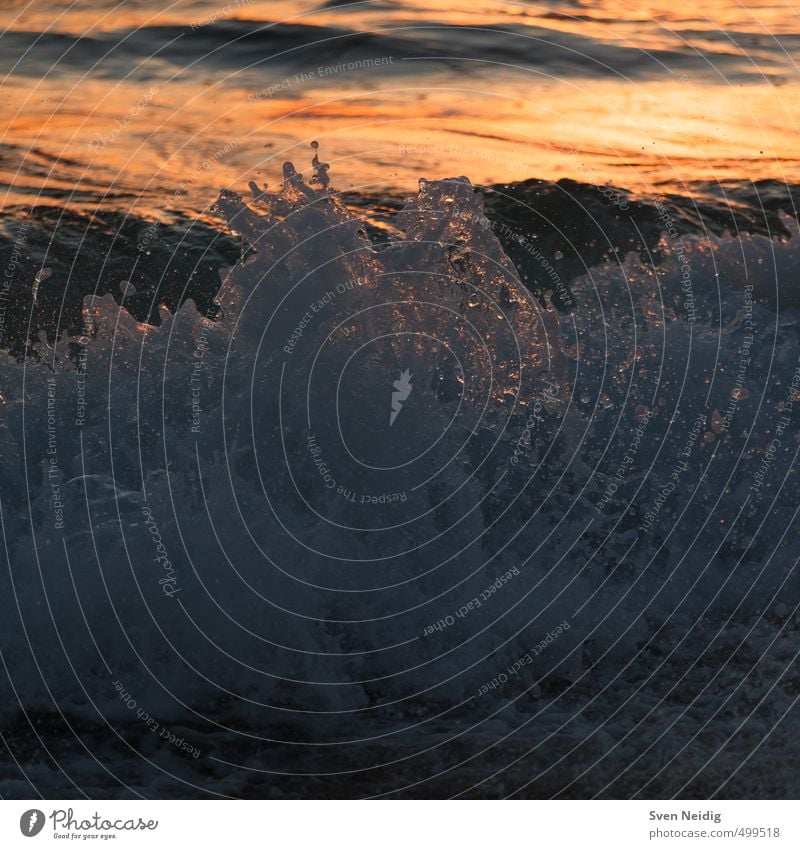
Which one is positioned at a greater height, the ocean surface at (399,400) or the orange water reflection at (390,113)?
the orange water reflection at (390,113)

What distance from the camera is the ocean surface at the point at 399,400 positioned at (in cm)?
493

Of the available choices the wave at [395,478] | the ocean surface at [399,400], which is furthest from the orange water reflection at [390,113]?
the wave at [395,478]

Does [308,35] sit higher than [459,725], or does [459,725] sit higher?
[308,35]

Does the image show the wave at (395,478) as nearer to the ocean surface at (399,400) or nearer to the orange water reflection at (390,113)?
the ocean surface at (399,400)

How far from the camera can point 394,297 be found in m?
5.10

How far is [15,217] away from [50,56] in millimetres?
918

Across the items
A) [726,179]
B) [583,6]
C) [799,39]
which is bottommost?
[726,179]

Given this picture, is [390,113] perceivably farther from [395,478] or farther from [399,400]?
[395,478]

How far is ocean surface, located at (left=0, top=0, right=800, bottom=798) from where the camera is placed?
4.93m

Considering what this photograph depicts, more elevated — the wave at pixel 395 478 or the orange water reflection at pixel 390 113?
the orange water reflection at pixel 390 113

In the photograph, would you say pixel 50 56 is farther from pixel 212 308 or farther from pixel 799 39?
pixel 799 39

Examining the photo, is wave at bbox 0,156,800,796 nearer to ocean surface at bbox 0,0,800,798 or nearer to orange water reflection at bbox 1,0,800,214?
ocean surface at bbox 0,0,800,798

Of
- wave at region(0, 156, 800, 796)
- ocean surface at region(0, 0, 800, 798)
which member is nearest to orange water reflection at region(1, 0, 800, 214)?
ocean surface at region(0, 0, 800, 798)

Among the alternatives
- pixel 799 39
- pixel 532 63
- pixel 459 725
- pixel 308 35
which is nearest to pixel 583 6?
pixel 532 63
